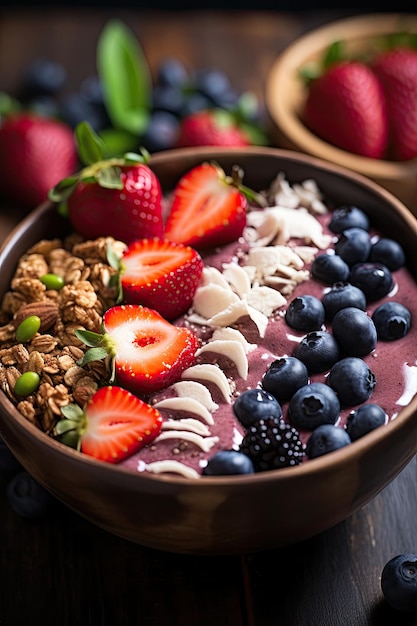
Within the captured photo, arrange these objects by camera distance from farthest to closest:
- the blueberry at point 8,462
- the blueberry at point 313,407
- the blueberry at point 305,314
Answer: the blueberry at point 8,462 → the blueberry at point 305,314 → the blueberry at point 313,407

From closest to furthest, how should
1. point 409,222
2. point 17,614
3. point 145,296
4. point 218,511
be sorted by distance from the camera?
point 218,511 → point 17,614 → point 145,296 → point 409,222

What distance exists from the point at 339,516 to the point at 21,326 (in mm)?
561

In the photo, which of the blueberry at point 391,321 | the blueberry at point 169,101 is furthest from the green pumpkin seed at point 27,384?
the blueberry at point 169,101

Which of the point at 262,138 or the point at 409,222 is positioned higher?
the point at 409,222

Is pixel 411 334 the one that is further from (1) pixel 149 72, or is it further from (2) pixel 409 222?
(1) pixel 149 72

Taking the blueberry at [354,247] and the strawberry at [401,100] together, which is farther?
the strawberry at [401,100]

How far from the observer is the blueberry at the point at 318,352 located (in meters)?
1.28

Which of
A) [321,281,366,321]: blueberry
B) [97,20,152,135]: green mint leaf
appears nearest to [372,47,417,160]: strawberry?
[97,20,152,135]: green mint leaf

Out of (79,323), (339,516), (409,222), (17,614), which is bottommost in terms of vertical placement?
(17,614)

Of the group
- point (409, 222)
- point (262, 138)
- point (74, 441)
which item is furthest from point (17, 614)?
point (262, 138)

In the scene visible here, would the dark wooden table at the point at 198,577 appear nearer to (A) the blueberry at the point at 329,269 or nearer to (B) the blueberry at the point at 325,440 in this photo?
(B) the blueberry at the point at 325,440

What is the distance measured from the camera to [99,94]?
226 centimetres

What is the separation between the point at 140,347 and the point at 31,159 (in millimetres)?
870

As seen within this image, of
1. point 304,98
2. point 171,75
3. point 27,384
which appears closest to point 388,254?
point 27,384
